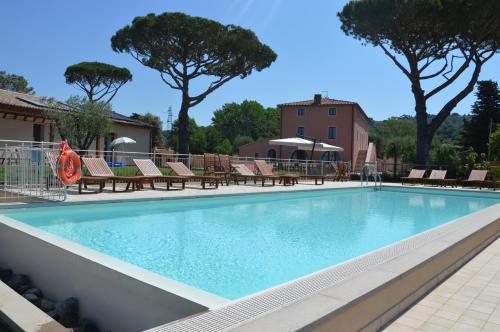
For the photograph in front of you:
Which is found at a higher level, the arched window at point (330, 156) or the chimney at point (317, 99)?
the chimney at point (317, 99)

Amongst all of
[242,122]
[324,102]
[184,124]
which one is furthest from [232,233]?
[242,122]

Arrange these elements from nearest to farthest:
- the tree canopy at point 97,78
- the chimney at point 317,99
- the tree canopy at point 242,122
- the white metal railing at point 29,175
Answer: the white metal railing at point 29,175 → the tree canopy at point 97,78 → the chimney at point 317,99 → the tree canopy at point 242,122

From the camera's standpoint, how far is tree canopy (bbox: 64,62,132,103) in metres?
31.7

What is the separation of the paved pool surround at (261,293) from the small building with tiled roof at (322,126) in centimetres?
2912

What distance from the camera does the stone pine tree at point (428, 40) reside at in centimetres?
2316

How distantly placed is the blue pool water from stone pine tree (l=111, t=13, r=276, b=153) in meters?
15.4

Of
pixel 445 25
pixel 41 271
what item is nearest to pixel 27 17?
pixel 41 271

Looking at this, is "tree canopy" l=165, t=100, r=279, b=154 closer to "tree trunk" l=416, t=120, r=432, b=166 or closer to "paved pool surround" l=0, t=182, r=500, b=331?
"tree trunk" l=416, t=120, r=432, b=166

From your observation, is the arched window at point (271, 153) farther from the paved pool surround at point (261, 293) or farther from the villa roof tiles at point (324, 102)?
the paved pool surround at point (261, 293)

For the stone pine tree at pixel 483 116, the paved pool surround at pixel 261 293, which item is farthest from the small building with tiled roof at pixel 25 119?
the stone pine tree at pixel 483 116

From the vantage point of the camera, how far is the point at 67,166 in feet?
25.5

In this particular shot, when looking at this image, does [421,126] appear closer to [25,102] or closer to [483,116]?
[483,116]

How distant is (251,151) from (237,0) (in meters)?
20.7

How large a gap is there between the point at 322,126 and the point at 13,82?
33.8 meters
